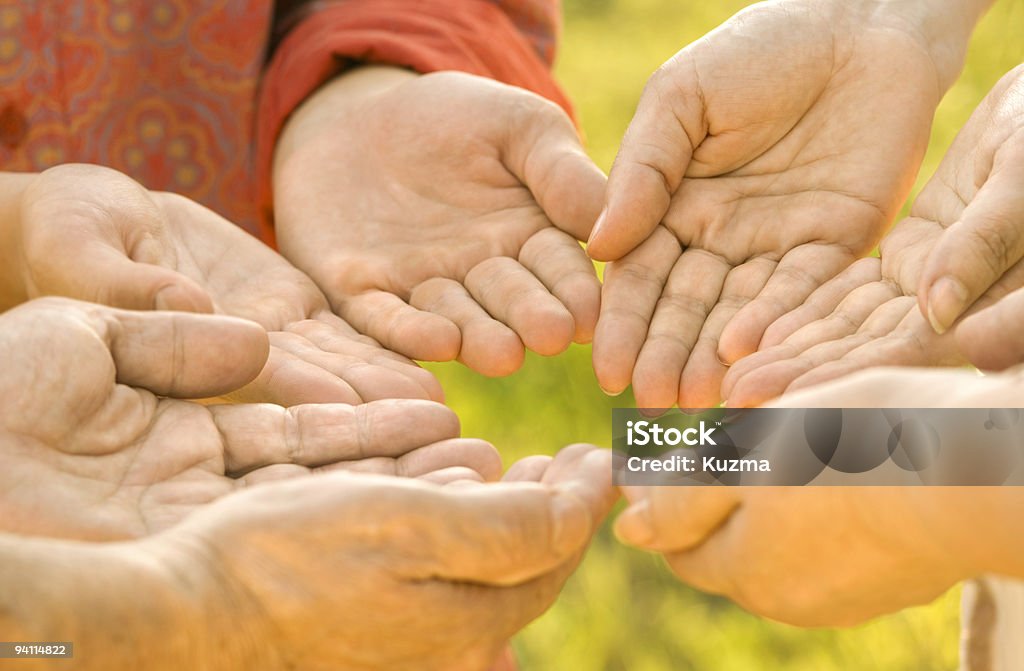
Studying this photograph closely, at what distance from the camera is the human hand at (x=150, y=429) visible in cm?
78

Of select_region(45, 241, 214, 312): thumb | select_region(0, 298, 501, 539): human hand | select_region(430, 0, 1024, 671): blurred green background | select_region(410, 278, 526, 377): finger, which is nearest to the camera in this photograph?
select_region(0, 298, 501, 539): human hand

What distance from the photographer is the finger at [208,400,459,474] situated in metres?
0.87

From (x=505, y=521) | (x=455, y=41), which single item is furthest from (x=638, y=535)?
(x=455, y=41)

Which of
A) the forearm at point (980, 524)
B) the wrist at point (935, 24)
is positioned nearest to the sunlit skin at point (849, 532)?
the forearm at point (980, 524)

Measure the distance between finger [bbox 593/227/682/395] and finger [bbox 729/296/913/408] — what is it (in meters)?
0.15

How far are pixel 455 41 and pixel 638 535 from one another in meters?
0.90

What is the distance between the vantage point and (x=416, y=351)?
3.49ft

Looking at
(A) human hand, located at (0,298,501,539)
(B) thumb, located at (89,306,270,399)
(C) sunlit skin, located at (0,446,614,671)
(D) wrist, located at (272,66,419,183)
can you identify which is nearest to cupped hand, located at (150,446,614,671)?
(C) sunlit skin, located at (0,446,614,671)

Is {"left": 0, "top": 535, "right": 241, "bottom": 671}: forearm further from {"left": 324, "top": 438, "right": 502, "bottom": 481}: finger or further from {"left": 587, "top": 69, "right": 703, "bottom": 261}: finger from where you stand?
{"left": 587, "top": 69, "right": 703, "bottom": 261}: finger

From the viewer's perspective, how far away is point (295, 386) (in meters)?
0.95

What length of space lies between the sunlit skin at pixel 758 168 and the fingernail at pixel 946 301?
0.17 metres

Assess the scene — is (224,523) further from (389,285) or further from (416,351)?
(389,285)

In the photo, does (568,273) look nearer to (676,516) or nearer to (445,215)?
(445,215)

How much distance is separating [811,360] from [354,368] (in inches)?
16.3
